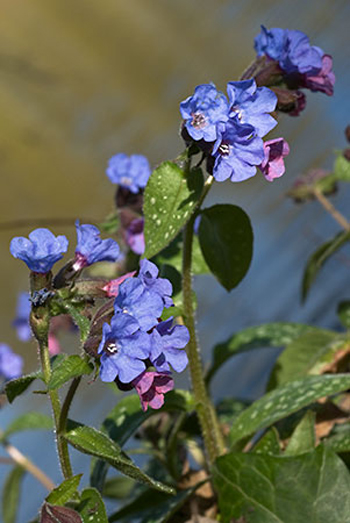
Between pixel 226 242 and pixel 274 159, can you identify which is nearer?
pixel 274 159

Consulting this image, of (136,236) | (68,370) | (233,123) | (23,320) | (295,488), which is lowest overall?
(295,488)

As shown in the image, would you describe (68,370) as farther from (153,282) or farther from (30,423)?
(30,423)

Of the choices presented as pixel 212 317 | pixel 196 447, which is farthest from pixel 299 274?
pixel 196 447

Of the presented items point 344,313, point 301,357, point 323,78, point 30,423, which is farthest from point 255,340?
point 323,78

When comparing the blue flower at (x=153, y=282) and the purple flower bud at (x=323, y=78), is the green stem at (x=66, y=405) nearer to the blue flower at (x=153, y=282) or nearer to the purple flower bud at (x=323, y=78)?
the blue flower at (x=153, y=282)

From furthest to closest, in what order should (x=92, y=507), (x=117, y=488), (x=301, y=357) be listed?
(x=117, y=488), (x=301, y=357), (x=92, y=507)

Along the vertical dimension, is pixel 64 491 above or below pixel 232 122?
below

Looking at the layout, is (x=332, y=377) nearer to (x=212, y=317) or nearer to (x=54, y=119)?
(x=212, y=317)

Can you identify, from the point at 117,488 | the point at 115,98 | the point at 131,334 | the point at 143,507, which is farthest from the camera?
the point at 115,98
